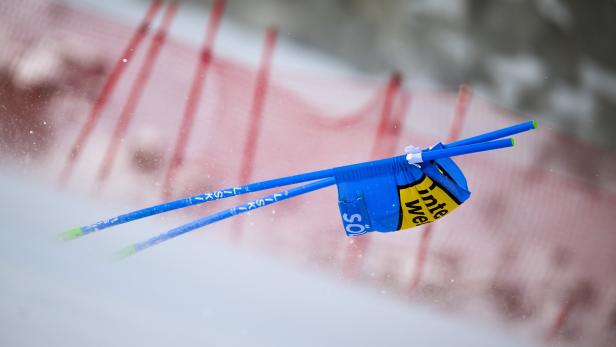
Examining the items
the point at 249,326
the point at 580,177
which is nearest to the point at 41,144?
the point at 249,326

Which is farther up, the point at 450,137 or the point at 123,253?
the point at 450,137

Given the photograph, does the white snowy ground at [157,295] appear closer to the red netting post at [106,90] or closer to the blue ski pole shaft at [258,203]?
the red netting post at [106,90]

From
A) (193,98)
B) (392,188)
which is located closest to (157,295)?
(193,98)

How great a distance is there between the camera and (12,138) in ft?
5.20

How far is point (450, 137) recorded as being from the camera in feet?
6.28

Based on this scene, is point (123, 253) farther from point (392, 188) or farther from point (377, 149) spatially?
point (377, 149)

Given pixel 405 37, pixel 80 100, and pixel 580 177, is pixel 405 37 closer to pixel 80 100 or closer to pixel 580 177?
pixel 580 177

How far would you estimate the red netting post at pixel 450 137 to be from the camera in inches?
72.2

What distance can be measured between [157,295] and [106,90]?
644 millimetres

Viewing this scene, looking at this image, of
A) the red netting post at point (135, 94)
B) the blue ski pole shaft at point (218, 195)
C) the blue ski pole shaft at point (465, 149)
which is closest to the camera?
the blue ski pole shaft at point (465, 149)

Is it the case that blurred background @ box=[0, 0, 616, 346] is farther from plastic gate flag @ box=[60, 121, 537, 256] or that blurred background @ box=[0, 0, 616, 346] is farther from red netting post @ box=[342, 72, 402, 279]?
plastic gate flag @ box=[60, 121, 537, 256]

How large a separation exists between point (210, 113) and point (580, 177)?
139cm

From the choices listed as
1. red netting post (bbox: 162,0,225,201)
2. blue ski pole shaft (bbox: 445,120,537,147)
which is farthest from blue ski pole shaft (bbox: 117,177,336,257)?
red netting post (bbox: 162,0,225,201)

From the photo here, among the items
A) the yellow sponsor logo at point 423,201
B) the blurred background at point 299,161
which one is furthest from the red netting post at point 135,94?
the yellow sponsor logo at point 423,201
